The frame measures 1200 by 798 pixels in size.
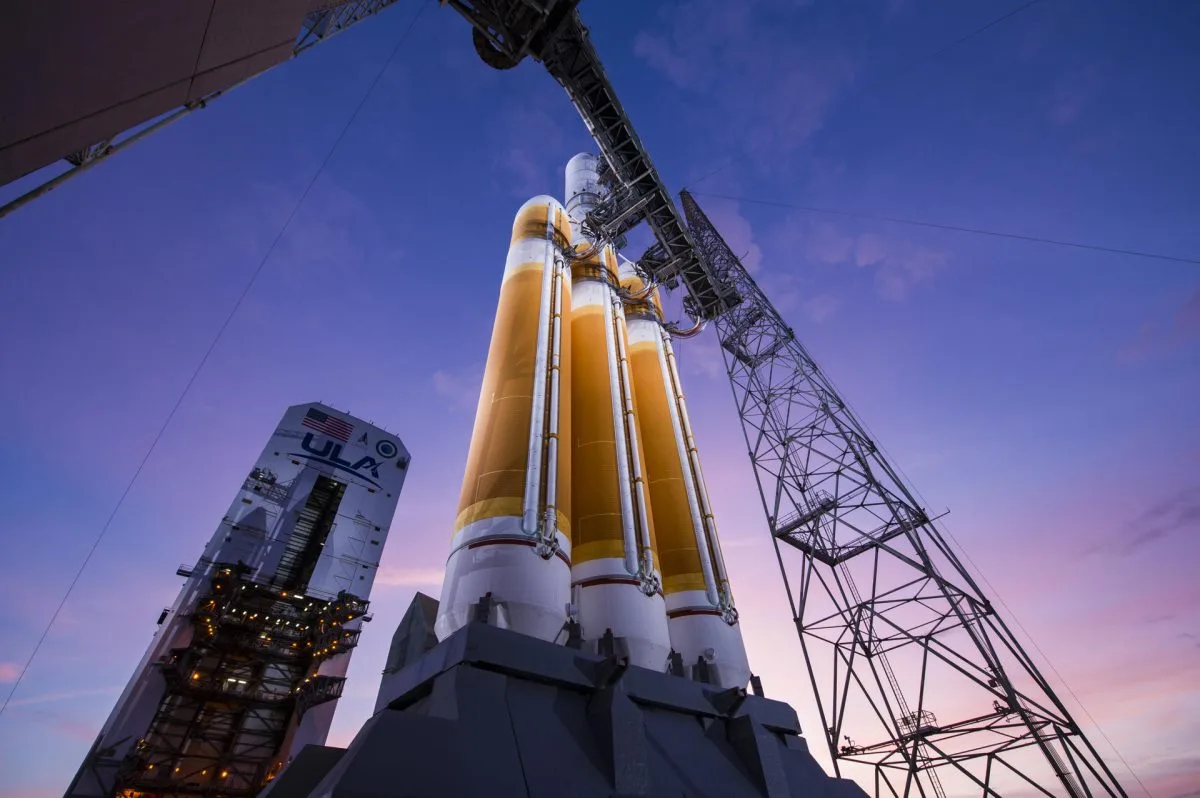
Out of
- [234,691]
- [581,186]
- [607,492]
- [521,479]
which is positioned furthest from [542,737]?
[234,691]

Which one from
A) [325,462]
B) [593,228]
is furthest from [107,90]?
[325,462]

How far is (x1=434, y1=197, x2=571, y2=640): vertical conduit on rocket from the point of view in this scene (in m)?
8.09

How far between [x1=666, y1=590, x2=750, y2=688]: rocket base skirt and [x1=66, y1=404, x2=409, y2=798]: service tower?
18355mm

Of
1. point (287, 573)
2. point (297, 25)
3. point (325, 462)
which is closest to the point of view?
point (297, 25)

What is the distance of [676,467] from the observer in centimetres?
1318

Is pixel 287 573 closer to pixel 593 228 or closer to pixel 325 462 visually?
pixel 325 462

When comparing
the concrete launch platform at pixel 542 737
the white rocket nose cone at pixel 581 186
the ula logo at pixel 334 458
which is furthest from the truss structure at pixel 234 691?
the white rocket nose cone at pixel 581 186

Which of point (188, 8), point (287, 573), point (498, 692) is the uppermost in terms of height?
point (287, 573)

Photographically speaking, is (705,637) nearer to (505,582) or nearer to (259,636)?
(505,582)

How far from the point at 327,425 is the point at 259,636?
478 inches

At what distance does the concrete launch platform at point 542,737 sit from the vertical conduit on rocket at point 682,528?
4.31 ft

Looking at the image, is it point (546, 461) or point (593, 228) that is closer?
point (546, 461)

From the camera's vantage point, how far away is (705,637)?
10.4m

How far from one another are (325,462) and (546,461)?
24727 mm
